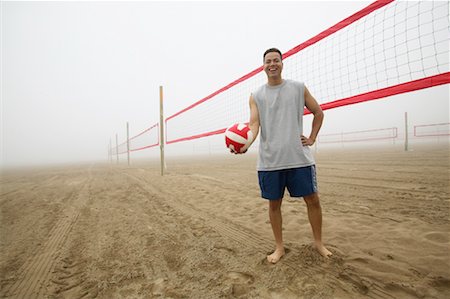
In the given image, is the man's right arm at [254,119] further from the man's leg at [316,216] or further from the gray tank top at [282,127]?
the man's leg at [316,216]

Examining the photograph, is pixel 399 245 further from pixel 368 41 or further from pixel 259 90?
pixel 368 41

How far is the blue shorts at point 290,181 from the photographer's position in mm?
1860

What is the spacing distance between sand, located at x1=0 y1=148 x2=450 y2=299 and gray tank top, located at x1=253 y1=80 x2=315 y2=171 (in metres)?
0.84

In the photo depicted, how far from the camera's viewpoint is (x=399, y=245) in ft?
7.04

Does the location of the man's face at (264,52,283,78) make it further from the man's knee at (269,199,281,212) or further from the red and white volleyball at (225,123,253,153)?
the man's knee at (269,199,281,212)

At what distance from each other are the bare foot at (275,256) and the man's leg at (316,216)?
0.32 metres

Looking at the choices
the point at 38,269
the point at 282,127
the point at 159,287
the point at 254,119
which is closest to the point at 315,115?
the point at 282,127

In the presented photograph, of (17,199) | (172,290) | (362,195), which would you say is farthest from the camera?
(17,199)

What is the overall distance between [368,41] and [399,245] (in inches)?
116

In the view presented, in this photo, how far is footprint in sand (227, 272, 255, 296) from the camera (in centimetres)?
161

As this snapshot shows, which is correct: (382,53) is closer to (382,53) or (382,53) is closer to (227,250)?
(382,53)

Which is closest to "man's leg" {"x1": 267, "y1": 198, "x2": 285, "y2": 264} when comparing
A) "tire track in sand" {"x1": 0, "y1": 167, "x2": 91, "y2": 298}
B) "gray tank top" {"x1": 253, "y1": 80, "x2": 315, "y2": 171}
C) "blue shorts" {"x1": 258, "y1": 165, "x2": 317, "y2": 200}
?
"blue shorts" {"x1": 258, "y1": 165, "x2": 317, "y2": 200}

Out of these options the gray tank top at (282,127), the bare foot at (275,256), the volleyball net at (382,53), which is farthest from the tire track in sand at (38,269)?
the volleyball net at (382,53)

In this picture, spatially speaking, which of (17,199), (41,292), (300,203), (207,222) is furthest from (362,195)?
(17,199)
